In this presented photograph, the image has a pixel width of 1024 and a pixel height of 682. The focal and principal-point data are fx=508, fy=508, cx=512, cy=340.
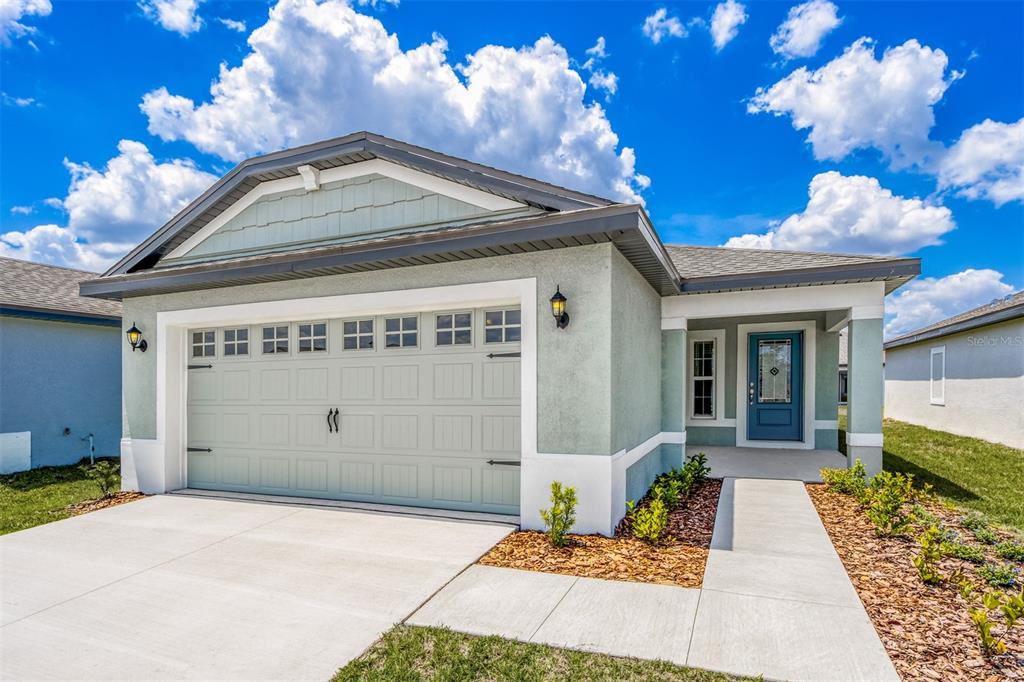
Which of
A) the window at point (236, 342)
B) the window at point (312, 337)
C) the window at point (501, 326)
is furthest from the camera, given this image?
the window at point (236, 342)

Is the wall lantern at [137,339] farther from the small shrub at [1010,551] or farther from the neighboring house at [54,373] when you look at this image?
the small shrub at [1010,551]

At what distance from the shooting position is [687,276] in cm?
780

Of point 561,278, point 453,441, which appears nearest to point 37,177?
point 453,441

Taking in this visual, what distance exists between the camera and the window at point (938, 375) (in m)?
14.7

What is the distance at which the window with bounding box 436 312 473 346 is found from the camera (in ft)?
19.8

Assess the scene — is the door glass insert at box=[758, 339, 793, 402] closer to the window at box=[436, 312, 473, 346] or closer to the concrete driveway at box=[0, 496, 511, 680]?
the window at box=[436, 312, 473, 346]

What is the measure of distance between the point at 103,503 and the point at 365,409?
4.06 m

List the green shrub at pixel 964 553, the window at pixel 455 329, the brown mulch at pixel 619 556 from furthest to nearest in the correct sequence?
the window at pixel 455 329, the green shrub at pixel 964 553, the brown mulch at pixel 619 556

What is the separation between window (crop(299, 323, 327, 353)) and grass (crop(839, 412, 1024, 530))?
27.9ft

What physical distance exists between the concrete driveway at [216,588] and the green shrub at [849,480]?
4.69m

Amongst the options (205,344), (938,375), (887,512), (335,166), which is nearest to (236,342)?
(205,344)

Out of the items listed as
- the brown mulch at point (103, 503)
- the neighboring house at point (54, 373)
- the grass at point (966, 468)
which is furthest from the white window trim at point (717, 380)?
the neighboring house at point (54, 373)

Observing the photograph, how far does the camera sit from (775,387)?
34.8ft

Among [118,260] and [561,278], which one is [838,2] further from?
[118,260]
